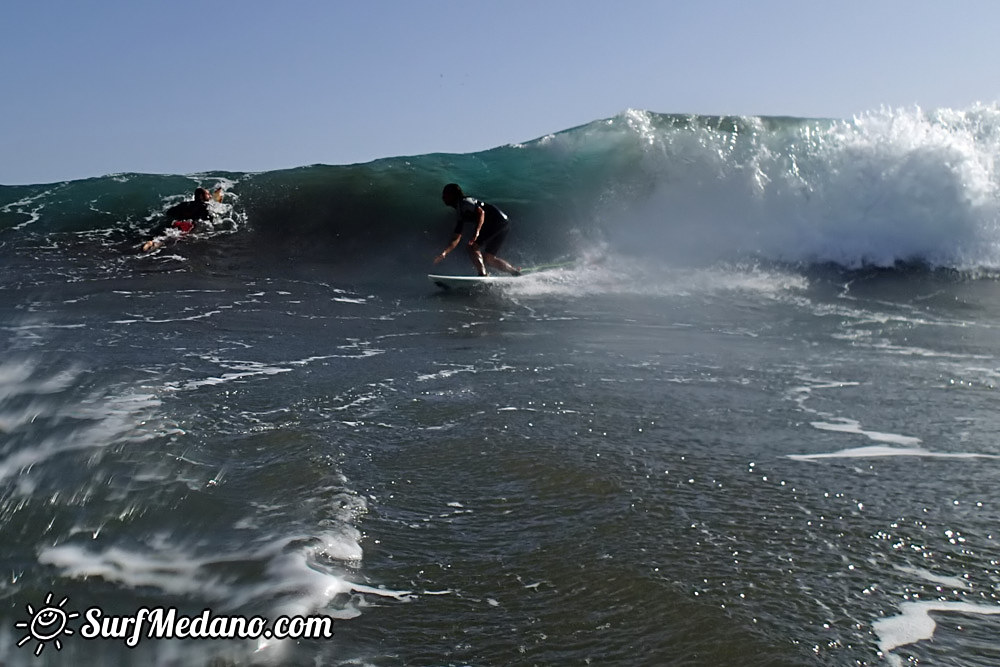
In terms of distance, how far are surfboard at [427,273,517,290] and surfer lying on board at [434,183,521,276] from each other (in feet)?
1.07

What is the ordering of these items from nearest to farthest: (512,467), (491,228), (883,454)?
1. (512,467)
2. (883,454)
3. (491,228)

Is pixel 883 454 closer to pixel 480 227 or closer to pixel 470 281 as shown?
pixel 470 281

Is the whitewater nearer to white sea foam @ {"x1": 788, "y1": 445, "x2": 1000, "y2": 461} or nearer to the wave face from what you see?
white sea foam @ {"x1": 788, "y1": 445, "x2": 1000, "y2": 461}

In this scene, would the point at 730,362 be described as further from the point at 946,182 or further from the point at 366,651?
the point at 946,182

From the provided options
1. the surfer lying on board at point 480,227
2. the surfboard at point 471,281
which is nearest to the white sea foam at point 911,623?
the surfboard at point 471,281

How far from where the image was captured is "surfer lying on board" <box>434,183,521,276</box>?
1307 cm

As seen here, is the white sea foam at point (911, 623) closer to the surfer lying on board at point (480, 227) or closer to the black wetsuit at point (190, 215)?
the surfer lying on board at point (480, 227)

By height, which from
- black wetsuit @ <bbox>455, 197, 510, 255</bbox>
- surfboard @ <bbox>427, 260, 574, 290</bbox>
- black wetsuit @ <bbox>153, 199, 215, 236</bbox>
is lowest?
surfboard @ <bbox>427, 260, 574, 290</bbox>

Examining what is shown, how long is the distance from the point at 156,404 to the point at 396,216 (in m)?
12.9

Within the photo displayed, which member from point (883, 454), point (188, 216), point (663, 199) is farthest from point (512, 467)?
point (188, 216)

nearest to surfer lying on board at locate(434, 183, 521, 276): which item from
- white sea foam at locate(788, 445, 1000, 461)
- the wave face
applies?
the wave face

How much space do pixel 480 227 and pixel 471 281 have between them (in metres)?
1.02

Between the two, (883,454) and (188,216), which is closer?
(883,454)

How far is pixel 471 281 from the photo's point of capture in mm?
12633
